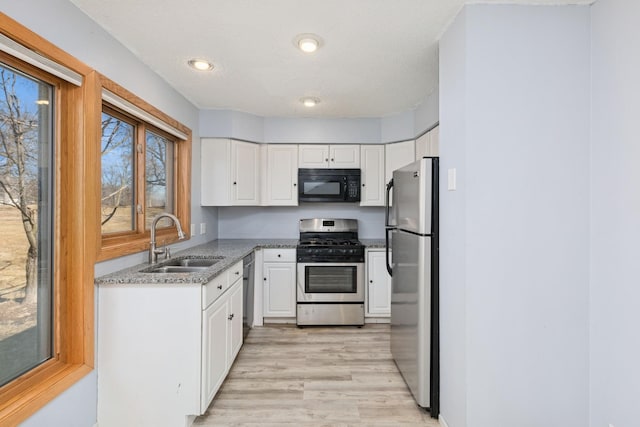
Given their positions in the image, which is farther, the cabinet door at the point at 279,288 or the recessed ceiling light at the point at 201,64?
the cabinet door at the point at 279,288

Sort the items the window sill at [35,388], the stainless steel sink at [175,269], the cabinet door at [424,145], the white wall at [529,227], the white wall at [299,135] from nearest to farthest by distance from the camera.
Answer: the window sill at [35,388] → the white wall at [529,227] → the stainless steel sink at [175,269] → the cabinet door at [424,145] → the white wall at [299,135]

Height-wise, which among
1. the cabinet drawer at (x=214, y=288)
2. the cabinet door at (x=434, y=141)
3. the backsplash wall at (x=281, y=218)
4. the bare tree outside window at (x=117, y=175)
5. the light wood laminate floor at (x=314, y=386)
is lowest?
the light wood laminate floor at (x=314, y=386)

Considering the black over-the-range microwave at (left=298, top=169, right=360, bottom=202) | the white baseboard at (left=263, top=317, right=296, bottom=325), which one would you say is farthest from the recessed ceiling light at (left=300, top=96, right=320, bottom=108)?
the white baseboard at (left=263, top=317, right=296, bottom=325)

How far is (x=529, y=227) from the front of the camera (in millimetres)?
1606

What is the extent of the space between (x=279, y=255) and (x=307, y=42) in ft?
7.26

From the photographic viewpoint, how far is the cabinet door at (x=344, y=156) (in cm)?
379

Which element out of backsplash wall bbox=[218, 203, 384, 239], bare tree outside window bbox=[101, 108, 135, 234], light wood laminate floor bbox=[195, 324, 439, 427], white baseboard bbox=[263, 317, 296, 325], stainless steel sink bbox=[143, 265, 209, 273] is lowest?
light wood laminate floor bbox=[195, 324, 439, 427]

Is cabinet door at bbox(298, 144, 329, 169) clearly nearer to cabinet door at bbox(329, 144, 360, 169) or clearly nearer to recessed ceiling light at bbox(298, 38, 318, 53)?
cabinet door at bbox(329, 144, 360, 169)

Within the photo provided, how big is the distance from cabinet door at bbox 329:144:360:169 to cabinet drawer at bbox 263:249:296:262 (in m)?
1.12

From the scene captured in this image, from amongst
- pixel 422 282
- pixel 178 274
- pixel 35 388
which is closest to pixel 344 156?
pixel 422 282

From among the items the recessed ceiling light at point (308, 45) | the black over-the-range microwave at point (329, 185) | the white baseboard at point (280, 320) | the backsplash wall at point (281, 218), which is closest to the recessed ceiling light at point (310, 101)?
the black over-the-range microwave at point (329, 185)

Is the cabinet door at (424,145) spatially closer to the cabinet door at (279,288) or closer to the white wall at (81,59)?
the cabinet door at (279,288)

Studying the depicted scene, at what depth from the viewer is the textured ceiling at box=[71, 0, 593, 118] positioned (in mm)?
1699

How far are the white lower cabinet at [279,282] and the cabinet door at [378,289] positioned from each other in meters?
0.85
